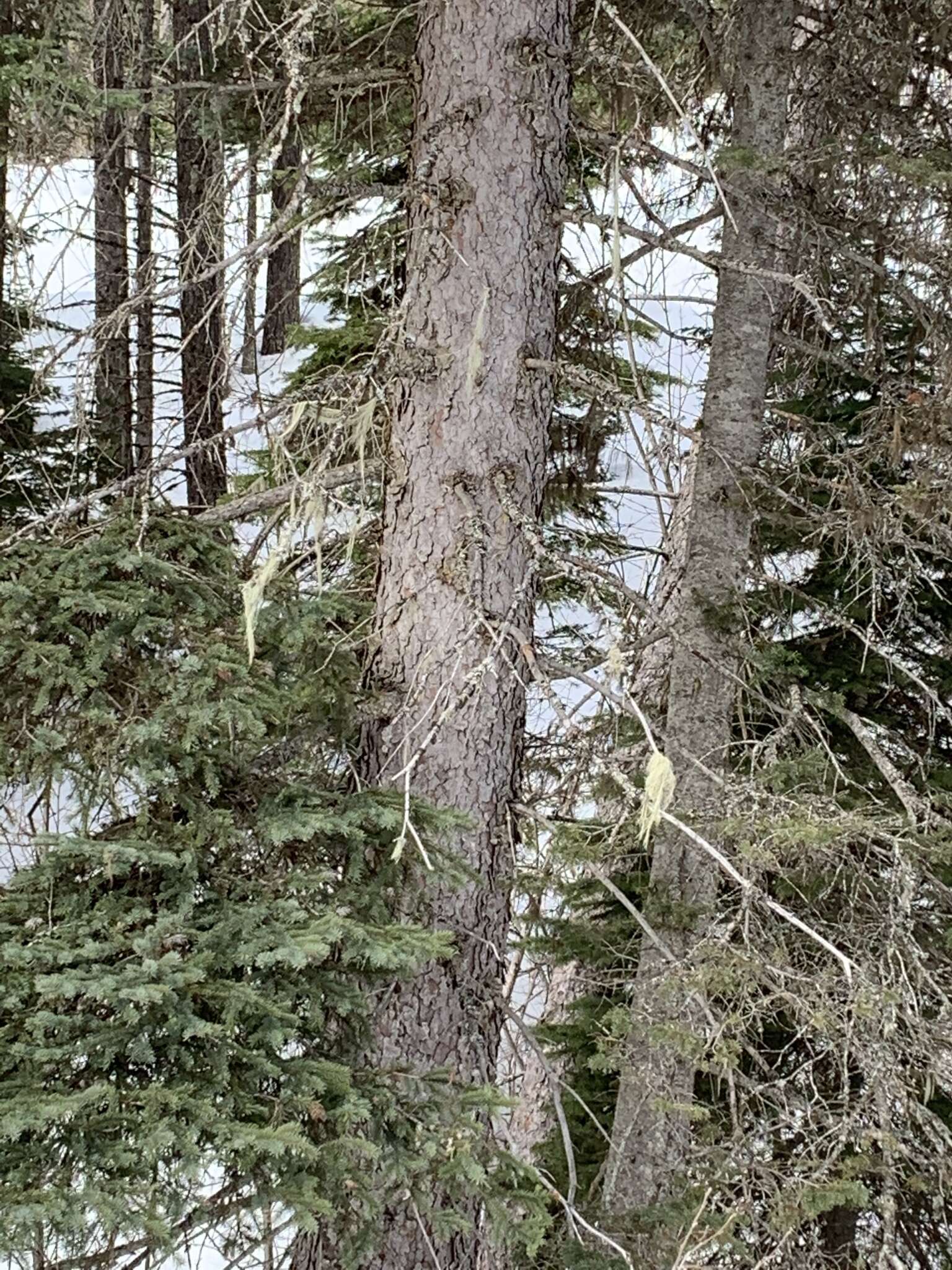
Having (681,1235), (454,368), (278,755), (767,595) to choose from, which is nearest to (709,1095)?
(681,1235)

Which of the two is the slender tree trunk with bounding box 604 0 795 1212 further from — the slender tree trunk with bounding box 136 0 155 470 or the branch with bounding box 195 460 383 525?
the slender tree trunk with bounding box 136 0 155 470

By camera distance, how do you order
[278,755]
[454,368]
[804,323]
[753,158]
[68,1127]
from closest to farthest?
[68,1127]
[278,755]
[454,368]
[753,158]
[804,323]

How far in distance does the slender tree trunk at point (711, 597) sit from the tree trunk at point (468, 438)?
1.29m

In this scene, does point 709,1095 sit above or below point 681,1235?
below

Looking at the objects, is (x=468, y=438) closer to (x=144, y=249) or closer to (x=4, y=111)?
(x=4, y=111)

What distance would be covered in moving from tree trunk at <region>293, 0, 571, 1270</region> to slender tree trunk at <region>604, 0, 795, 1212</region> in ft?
4.24

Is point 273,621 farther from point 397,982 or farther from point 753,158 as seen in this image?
point 753,158

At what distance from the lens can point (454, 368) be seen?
3418 mm

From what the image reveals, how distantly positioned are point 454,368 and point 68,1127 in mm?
2315

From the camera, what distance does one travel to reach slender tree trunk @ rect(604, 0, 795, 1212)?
453cm

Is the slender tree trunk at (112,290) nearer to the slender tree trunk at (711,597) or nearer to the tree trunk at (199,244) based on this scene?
the tree trunk at (199,244)

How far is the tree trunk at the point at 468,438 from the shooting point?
338 cm

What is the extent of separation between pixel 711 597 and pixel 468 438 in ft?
5.63

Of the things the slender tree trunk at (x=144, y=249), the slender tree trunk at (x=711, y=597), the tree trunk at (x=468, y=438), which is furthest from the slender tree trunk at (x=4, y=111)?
the slender tree trunk at (x=711, y=597)
